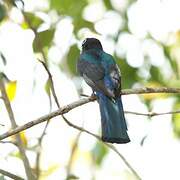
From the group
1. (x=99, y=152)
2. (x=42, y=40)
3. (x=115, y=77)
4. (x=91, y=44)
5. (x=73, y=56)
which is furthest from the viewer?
(x=99, y=152)

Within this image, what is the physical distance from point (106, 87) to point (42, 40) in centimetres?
59

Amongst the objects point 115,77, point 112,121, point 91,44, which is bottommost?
point 112,121

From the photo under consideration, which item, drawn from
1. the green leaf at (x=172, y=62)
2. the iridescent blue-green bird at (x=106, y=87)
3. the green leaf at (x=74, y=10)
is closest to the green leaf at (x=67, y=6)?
the green leaf at (x=74, y=10)

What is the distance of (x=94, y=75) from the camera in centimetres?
550

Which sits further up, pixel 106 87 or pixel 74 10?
pixel 74 10

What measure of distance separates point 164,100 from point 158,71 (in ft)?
1.60

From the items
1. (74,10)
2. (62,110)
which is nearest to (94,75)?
(74,10)

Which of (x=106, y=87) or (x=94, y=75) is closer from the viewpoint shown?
(x=106, y=87)

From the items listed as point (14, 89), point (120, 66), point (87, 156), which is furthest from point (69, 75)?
point (87, 156)

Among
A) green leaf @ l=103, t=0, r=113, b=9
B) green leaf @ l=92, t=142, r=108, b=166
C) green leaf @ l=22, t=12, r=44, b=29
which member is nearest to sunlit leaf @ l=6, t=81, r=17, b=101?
green leaf @ l=22, t=12, r=44, b=29

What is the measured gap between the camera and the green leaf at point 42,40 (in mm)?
5090

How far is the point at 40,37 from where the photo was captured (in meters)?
5.18

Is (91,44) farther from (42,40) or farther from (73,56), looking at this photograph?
(42,40)

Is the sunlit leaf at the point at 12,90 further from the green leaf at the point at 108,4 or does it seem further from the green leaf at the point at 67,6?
the green leaf at the point at 108,4
